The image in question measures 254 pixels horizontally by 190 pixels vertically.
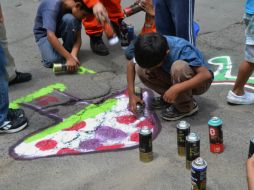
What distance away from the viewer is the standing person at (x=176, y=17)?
410 cm

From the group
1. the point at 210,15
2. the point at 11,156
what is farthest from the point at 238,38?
the point at 11,156

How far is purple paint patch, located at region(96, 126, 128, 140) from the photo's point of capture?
357cm

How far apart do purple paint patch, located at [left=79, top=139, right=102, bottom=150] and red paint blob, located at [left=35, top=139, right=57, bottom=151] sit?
→ 0.73ft

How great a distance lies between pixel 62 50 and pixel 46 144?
1.56 metres

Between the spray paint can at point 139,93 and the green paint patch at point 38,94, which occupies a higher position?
the spray paint can at point 139,93

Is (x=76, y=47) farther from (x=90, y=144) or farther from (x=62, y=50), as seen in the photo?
(x=90, y=144)

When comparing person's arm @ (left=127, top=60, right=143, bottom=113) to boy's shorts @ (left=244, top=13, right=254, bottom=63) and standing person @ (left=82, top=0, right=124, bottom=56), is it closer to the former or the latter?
boy's shorts @ (left=244, top=13, right=254, bottom=63)

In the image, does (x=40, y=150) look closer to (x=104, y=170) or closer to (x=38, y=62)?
(x=104, y=170)

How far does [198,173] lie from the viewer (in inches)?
102

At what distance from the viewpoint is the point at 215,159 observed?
10.4 ft

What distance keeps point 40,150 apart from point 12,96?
1.10 metres

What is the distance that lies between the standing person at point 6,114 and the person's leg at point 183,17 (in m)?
1.63

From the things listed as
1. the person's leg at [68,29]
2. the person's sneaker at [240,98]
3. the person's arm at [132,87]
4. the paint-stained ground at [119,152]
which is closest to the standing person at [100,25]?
the paint-stained ground at [119,152]

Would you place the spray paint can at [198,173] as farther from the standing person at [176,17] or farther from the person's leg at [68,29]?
the person's leg at [68,29]
